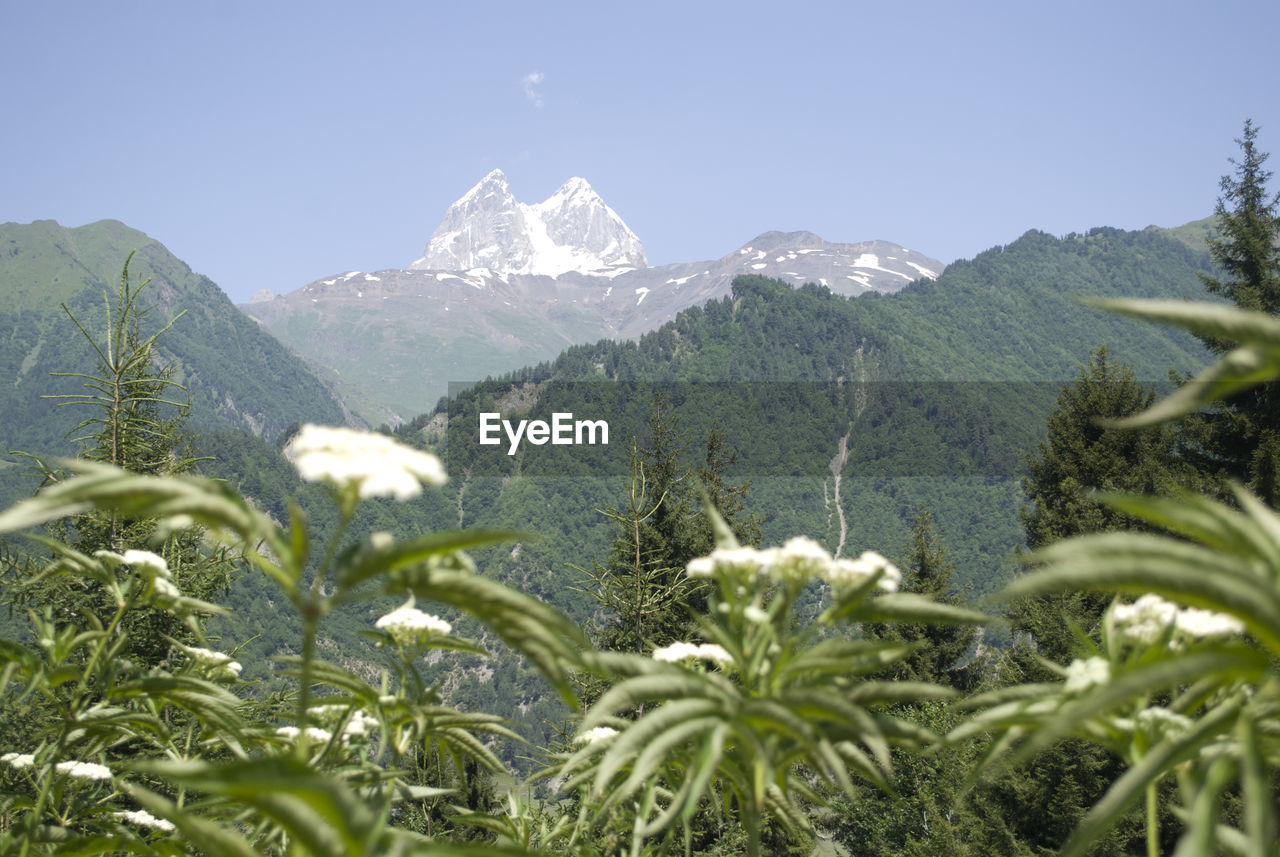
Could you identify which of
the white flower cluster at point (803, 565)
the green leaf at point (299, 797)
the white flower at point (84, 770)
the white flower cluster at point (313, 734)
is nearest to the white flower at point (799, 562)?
the white flower cluster at point (803, 565)

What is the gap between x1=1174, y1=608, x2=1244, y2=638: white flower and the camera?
2.42 m

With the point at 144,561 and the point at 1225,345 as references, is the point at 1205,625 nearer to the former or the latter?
the point at 144,561

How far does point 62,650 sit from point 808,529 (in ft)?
645

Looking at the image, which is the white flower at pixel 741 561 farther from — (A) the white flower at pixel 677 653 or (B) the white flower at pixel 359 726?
(B) the white flower at pixel 359 726

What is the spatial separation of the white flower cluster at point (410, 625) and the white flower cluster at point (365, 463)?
131 centimetres

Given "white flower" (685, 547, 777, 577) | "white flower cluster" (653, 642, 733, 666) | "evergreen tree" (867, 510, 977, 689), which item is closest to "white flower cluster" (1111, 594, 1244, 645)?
"white flower" (685, 547, 777, 577)

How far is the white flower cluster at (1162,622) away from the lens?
2.46 metres

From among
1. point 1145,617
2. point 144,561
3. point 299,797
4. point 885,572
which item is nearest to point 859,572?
point 885,572

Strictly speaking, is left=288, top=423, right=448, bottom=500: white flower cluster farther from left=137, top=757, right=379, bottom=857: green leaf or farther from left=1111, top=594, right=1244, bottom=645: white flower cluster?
left=1111, top=594, right=1244, bottom=645: white flower cluster

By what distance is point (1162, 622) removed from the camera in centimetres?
273

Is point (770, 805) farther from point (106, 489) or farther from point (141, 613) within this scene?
point (141, 613)

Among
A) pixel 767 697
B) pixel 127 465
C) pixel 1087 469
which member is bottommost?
pixel 1087 469

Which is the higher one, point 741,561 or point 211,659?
point 741,561

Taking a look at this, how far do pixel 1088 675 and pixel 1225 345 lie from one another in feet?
107
